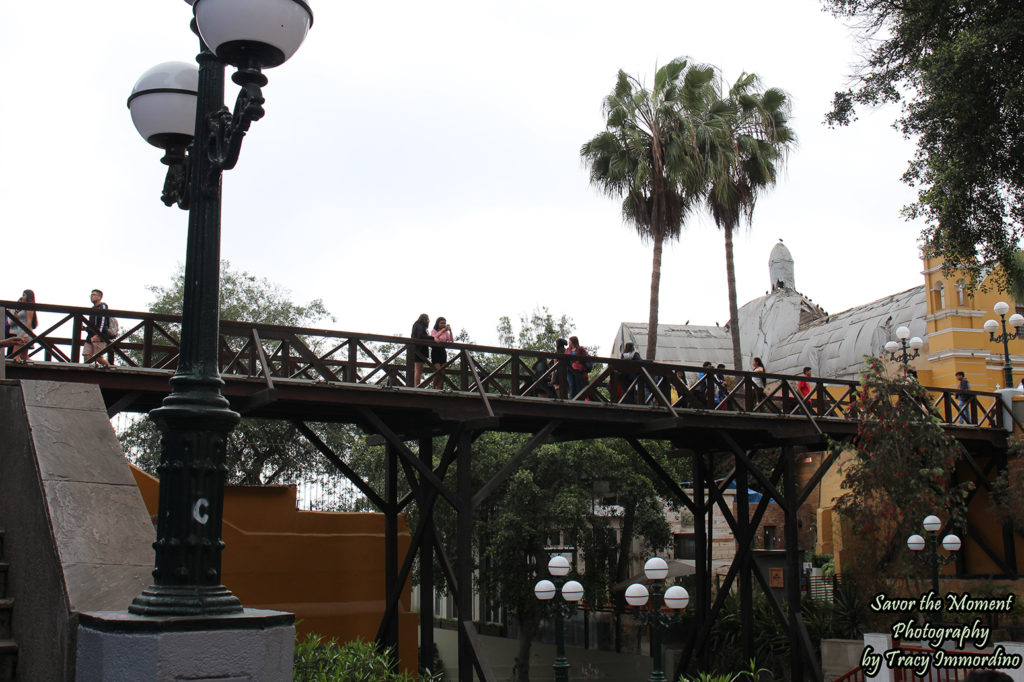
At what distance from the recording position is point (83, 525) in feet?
16.0

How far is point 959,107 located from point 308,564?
12.7 meters

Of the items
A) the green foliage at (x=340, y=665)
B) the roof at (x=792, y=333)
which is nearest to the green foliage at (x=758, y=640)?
the roof at (x=792, y=333)

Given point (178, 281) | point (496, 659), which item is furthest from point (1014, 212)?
point (178, 281)

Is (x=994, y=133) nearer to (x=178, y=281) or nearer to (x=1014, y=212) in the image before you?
(x=1014, y=212)

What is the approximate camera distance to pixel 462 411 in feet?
51.6

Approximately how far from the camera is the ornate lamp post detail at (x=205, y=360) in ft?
13.0

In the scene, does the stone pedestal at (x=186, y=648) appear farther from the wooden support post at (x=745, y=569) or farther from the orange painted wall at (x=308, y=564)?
the wooden support post at (x=745, y=569)

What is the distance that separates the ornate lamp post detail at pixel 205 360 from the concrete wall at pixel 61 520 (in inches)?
23.6

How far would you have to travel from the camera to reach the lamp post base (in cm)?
385

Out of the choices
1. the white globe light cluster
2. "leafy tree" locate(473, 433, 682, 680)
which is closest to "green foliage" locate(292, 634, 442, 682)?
the white globe light cluster

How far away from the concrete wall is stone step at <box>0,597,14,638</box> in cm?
6

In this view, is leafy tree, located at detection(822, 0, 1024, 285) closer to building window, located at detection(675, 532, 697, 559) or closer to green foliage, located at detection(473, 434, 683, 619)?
green foliage, located at detection(473, 434, 683, 619)

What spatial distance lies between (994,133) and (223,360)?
1124 cm

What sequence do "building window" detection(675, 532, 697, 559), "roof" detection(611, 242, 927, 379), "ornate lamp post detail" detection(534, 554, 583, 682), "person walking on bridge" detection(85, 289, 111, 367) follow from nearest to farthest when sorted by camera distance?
"person walking on bridge" detection(85, 289, 111, 367) → "ornate lamp post detail" detection(534, 554, 583, 682) → "building window" detection(675, 532, 697, 559) → "roof" detection(611, 242, 927, 379)
